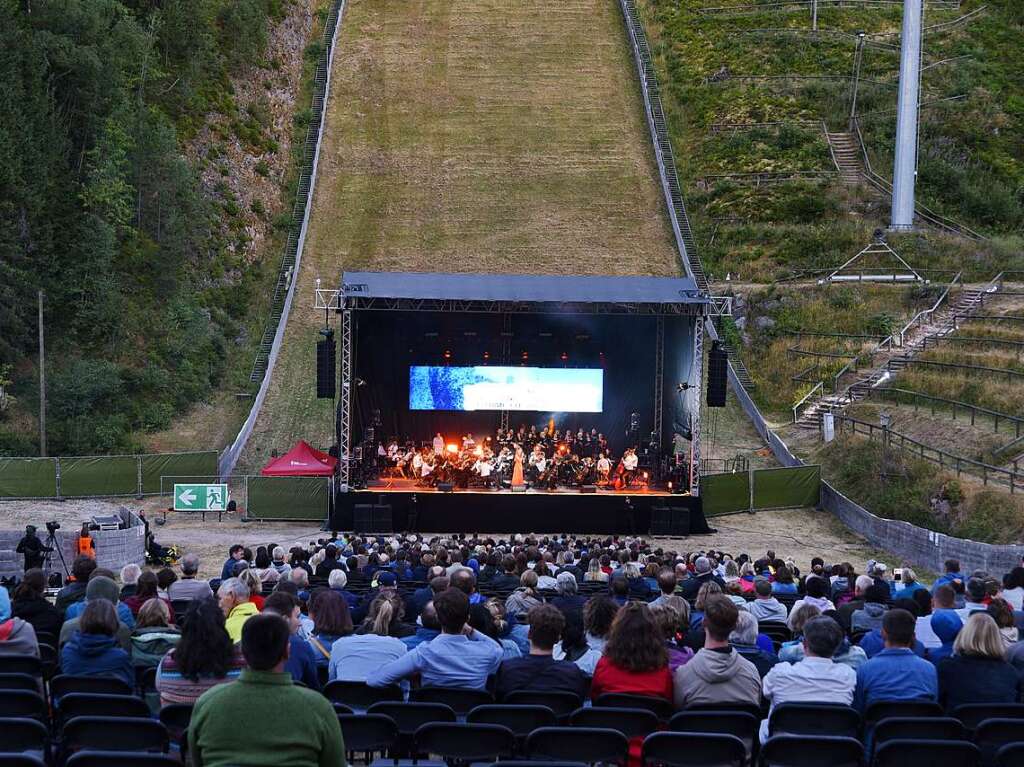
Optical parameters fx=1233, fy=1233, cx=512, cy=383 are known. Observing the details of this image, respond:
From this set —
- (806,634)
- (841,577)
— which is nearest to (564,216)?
(841,577)

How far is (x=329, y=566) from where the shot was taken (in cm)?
1509

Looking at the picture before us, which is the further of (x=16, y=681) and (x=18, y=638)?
(x=18, y=638)

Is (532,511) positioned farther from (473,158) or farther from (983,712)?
(473,158)

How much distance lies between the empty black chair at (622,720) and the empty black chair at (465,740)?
47 cm

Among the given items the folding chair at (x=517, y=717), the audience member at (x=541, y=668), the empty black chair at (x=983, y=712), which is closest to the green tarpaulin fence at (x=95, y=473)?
the audience member at (x=541, y=668)

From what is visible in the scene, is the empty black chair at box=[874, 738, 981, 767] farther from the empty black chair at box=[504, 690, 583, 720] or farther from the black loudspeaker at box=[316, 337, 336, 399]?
the black loudspeaker at box=[316, 337, 336, 399]

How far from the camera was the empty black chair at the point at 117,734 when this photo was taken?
653 centimetres

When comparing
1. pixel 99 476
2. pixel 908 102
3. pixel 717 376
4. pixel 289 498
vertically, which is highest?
pixel 908 102

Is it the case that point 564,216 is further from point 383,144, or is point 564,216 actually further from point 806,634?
point 806,634

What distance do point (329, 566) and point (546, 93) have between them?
41525 millimetres

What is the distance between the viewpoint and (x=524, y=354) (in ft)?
104

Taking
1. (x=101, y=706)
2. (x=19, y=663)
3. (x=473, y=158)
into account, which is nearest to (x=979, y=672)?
(x=101, y=706)

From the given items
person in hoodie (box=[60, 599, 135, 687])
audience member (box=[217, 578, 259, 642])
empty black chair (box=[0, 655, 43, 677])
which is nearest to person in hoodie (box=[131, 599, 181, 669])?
person in hoodie (box=[60, 599, 135, 687])

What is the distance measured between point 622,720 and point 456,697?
1168 mm
